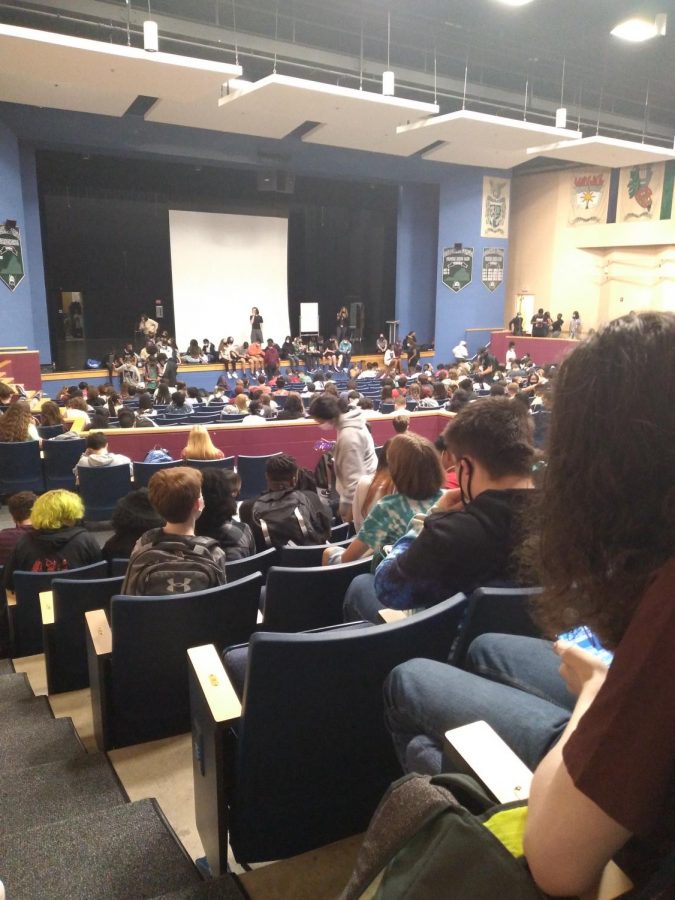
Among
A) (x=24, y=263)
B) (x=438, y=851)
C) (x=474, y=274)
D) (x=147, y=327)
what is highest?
(x=474, y=274)

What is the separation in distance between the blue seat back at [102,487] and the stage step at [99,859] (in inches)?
169

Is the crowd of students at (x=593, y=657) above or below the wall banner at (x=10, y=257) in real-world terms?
below

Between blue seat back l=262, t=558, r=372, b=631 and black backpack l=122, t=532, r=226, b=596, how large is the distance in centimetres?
→ 22

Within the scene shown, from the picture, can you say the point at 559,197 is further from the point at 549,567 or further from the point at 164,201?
the point at 549,567

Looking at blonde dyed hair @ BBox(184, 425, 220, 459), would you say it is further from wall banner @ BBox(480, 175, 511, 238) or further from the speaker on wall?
wall banner @ BBox(480, 175, 511, 238)

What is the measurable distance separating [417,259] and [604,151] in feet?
21.0

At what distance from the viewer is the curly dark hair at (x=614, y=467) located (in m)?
0.79

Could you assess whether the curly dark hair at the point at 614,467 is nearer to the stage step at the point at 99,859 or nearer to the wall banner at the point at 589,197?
the stage step at the point at 99,859

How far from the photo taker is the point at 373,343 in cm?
1973

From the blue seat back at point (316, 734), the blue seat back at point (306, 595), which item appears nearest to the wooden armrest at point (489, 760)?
the blue seat back at point (316, 734)

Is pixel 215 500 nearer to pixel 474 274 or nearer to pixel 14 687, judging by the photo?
pixel 14 687

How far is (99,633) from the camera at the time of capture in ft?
7.25

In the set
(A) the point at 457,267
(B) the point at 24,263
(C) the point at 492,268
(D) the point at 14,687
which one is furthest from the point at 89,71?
(C) the point at 492,268

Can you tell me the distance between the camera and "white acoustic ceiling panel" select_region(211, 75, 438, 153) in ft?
33.1
